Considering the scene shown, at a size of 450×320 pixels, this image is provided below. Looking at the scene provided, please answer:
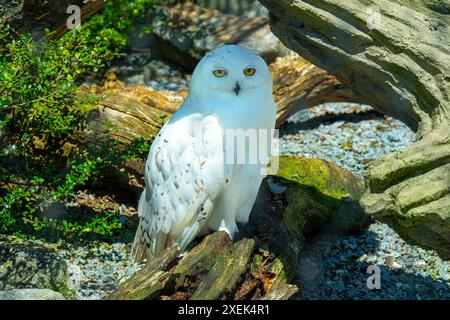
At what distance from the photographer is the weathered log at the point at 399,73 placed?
366 centimetres

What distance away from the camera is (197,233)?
4.63m

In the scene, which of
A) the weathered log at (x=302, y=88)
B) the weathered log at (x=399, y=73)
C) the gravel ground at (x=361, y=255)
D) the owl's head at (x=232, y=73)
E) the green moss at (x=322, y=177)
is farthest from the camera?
the weathered log at (x=302, y=88)

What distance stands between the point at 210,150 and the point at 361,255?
65.6 inches

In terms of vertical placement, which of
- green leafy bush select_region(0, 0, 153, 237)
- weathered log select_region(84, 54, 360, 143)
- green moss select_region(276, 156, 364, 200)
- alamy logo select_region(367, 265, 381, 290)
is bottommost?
alamy logo select_region(367, 265, 381, 290)

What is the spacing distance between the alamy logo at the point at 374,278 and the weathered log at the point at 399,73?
114 cm

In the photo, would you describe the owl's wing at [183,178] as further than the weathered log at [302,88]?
No

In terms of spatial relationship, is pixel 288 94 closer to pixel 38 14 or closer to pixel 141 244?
pixel 141 244

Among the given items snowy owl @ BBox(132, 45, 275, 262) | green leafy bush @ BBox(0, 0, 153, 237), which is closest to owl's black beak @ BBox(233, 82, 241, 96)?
snowy owl @ BBox(132, 45, 275, 262)

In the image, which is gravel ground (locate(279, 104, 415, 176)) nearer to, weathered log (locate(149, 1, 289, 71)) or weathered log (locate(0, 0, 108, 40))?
weathered log (locate(149, 1, 289, 71))

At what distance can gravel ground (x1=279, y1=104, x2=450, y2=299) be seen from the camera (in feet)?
16.2

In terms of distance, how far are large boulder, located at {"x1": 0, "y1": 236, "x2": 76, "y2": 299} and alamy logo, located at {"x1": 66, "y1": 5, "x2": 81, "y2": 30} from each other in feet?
5.04

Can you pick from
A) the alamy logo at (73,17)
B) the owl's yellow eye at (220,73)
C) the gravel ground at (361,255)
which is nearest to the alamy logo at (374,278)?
the gravel ground at (361,255)

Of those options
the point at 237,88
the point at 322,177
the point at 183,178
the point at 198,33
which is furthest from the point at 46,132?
the point at 198,33

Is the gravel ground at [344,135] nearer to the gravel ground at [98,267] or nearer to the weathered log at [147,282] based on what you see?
the gravel ground at [98,267]
